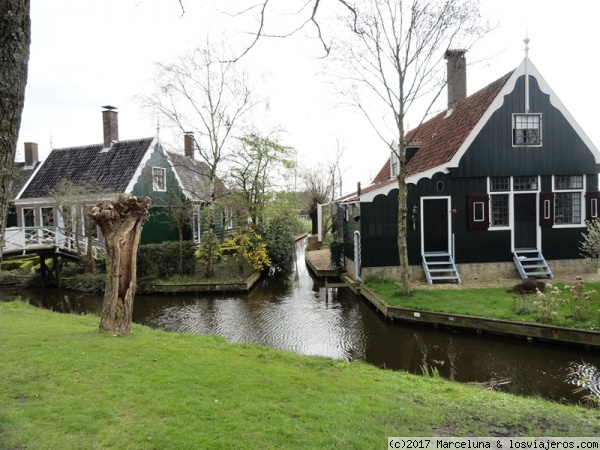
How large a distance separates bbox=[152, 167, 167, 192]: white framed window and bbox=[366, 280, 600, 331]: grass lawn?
14.5 m

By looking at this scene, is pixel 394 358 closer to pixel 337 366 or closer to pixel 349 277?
pixel 337 366

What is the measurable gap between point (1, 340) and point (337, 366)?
6.00 meters

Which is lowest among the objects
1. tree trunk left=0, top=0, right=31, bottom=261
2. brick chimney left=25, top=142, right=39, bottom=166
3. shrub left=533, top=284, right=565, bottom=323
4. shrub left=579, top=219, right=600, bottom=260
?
shrub left=533, top=284, right=565, bottom=323

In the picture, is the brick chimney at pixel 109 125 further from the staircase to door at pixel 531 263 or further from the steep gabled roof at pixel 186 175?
the staircase to door at pixel 531 263

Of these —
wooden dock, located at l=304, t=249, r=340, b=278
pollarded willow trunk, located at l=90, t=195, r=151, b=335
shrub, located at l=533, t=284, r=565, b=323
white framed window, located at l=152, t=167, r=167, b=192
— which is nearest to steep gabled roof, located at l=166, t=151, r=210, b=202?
white framed window, located at l=152, t=167, r=167, b=192

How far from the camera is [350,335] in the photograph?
10352 mm

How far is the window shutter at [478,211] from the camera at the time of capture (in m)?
15.1

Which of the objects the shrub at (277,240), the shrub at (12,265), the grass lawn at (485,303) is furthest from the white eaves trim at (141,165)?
the grass lawn at (485,303)

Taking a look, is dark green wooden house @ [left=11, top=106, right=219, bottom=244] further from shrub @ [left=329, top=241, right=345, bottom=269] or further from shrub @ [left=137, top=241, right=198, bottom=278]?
shrub @ [left=329, top=241, right=345, bottom=269]

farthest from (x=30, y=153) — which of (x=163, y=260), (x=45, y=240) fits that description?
(x=163, y=260)

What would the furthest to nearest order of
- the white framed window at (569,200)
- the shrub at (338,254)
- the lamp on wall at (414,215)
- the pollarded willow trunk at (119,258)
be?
the shrub at (338,254)
the white framed window at (569,200)
the lamp on wall at (414,215)
the pollarded willow trunk at (119,258)

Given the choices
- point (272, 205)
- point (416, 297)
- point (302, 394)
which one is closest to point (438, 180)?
point (416, 297)

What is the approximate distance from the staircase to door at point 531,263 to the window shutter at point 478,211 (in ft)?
5.46

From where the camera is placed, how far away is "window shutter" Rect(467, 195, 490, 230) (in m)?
15.1
